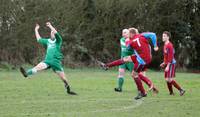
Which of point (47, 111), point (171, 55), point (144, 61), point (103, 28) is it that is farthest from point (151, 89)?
point (103, 28)

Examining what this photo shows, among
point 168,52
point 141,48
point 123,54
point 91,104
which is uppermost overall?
point 141,48

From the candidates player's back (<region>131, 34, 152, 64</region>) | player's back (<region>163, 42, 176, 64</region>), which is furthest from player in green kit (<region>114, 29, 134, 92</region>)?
player's back (<region>131, 34, 152, 64</region>)

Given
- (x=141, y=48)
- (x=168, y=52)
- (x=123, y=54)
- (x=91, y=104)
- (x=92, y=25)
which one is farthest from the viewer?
(x=92, y=25)

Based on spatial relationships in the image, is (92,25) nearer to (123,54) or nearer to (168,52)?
(123,54)

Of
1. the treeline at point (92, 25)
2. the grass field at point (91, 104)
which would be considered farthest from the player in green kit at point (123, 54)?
the treeline at point (92, 25)

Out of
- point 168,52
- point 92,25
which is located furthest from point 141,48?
point 92,25

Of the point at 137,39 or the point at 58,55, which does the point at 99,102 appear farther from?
the point at 58,55

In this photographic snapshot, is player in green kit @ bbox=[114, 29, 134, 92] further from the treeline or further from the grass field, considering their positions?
the treeline

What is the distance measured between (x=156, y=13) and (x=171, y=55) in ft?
65.4

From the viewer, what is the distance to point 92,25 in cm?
3434

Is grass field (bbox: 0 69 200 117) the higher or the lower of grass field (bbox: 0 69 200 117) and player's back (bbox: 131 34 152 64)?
the lower

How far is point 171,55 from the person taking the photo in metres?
15.8

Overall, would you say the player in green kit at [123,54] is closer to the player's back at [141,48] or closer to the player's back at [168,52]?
the player's back at [168,52]

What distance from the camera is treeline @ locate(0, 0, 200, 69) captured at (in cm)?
3083
